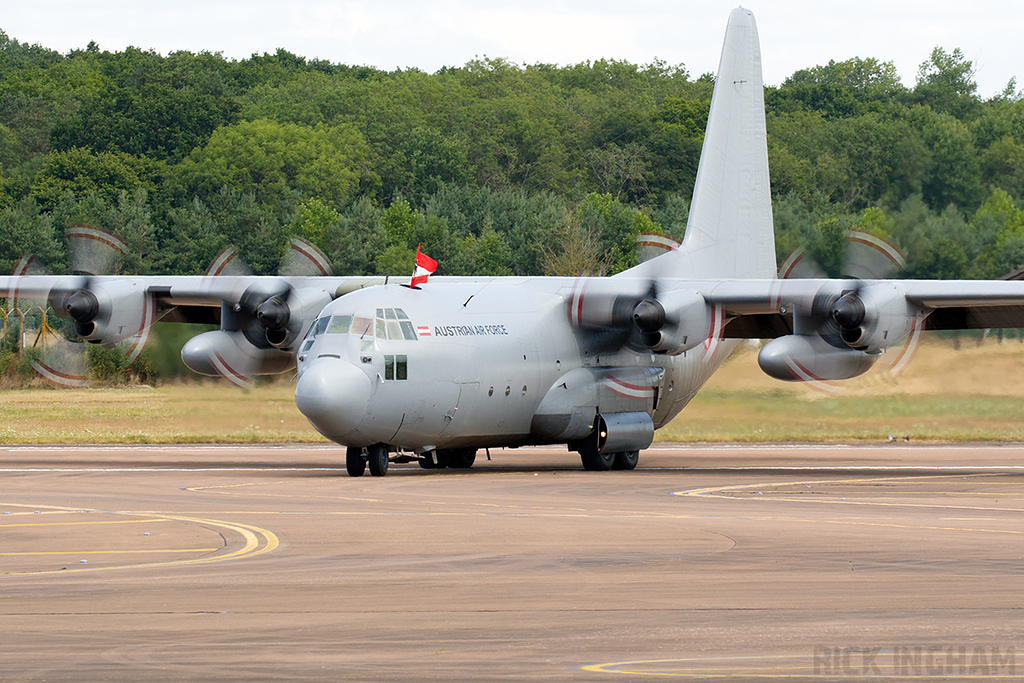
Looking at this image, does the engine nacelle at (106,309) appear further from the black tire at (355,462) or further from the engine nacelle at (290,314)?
the black tire at (355,462)

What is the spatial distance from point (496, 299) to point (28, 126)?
78.0 m

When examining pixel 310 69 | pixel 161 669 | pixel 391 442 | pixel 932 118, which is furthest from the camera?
pixel 310 69

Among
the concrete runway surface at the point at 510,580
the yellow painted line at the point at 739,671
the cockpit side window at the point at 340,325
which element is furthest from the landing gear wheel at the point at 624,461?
the yellow painted line at the point at 739,671

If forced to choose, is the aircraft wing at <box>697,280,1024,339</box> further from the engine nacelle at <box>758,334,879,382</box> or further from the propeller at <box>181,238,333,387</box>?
the propeller at <box>181,238,333,387</box>

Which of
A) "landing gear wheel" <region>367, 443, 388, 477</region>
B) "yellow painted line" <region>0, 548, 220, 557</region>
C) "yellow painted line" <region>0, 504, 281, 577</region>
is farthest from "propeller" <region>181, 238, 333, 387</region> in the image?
"yellow painted line" <region>0, 548, 220, 557</region>

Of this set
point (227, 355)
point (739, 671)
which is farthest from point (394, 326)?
point (739, 671)

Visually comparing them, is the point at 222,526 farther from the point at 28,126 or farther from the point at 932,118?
the point at 28,126

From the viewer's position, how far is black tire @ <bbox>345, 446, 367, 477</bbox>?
2423 centimetres

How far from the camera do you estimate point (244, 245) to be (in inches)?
2547

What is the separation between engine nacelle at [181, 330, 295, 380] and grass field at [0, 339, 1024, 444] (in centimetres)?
459

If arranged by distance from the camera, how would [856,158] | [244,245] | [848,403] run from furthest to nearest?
[856,158]
[244,245]
[848,403]

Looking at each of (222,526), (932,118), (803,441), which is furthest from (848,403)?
(932,118)

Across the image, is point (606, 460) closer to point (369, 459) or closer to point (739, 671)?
point (369, 459)

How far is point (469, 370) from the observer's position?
24.7 meters
